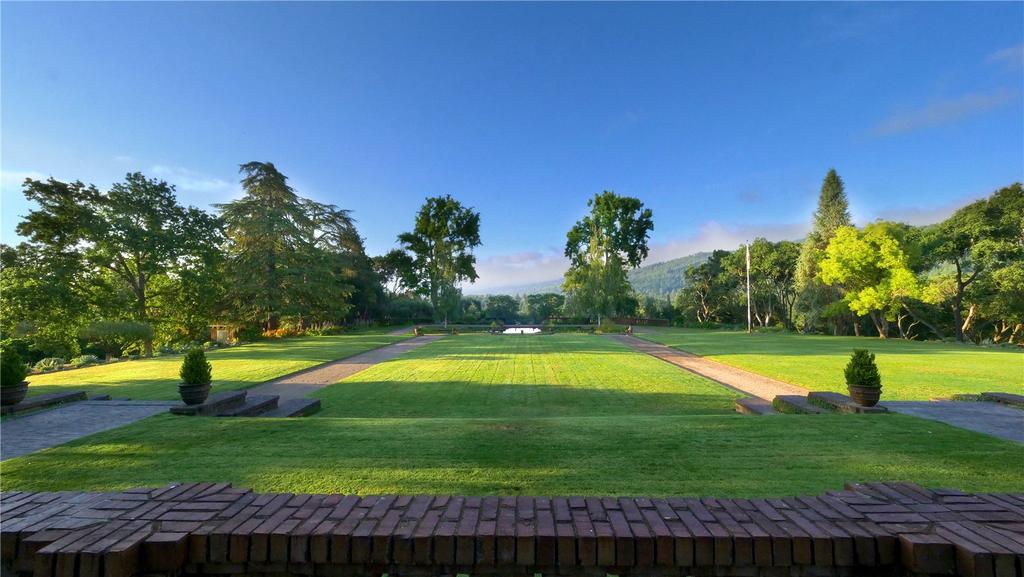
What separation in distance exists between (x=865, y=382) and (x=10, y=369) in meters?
13.9

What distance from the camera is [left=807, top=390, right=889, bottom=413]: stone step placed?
6.25 m

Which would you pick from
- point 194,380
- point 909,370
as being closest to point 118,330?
point 194,380

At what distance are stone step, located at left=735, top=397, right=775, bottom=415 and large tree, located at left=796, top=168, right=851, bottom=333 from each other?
28500 mm

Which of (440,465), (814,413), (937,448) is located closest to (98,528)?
(440,465)

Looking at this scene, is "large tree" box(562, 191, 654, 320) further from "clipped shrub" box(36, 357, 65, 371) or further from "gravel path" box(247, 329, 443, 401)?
"clipped shrub" box(36, 357, 65, 371)

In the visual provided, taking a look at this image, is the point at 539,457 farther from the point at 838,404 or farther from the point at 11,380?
the point at 11,380

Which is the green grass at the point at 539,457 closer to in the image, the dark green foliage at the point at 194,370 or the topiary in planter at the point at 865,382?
the topiary in planter at the point at 865,382

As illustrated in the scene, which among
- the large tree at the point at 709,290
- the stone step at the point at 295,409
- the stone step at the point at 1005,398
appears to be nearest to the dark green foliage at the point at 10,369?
the stone step at the point at 295,409

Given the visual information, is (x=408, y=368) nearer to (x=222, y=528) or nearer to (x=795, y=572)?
(x=222, y=528)

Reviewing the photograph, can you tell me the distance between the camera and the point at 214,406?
652 cm

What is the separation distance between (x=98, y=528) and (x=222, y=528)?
1.91ft

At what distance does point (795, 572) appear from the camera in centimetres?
181

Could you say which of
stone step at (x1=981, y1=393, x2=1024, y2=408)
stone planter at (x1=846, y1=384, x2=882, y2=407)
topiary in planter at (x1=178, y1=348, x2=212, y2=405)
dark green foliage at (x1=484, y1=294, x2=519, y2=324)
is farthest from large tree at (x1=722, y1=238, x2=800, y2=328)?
topiary in planter at (x1=178, y1=348, x2=212, y2=405)

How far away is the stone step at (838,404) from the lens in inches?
246
